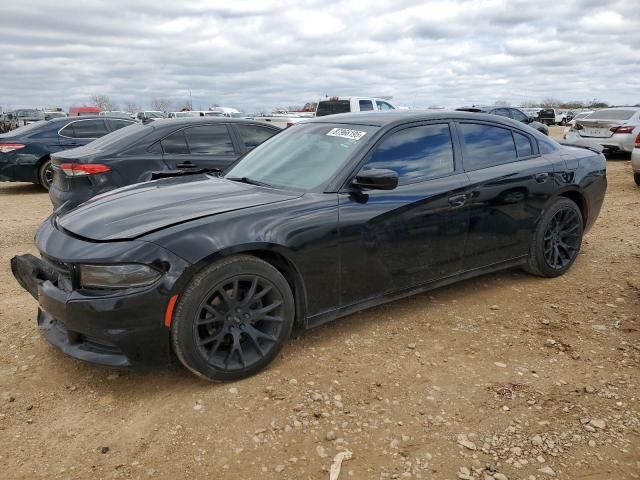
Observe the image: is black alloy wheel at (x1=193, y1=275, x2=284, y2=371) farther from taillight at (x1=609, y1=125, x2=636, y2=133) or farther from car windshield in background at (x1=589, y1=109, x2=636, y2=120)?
car windshield in background at (x1=589, y1=109, x2=636, y2=120)

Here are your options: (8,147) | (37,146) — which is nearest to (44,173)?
(37,146)

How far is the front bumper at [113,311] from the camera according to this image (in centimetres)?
268

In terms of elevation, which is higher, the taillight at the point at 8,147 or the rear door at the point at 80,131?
the rear door at the point at 80,131

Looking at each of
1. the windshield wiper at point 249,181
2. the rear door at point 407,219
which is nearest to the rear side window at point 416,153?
the rear door at point 407,219

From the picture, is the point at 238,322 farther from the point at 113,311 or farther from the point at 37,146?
the point at 37,146

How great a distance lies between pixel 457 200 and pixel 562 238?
153 centimetres

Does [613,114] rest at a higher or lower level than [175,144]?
higher

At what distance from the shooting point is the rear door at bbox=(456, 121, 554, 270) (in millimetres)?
3973

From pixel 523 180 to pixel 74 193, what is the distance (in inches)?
178

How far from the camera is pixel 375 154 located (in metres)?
3.55

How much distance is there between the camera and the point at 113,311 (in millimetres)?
2666

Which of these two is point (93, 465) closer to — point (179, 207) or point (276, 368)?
point (276, 368)

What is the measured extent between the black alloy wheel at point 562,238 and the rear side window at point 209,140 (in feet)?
12.8

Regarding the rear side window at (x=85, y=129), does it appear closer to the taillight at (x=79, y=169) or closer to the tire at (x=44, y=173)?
the tire at (x=44, y=173)
